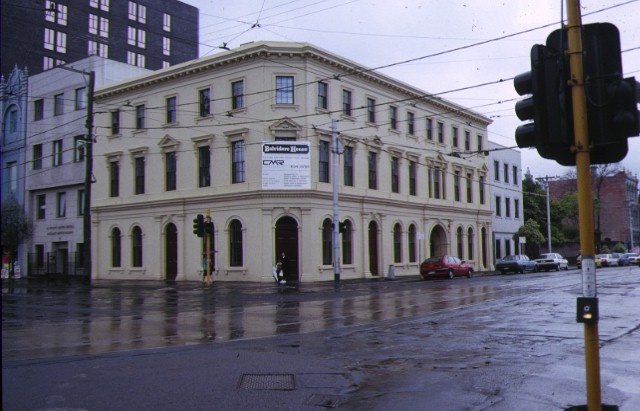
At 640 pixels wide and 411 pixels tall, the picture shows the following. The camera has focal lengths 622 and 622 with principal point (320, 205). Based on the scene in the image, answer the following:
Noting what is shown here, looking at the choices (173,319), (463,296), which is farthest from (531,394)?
(463,296)

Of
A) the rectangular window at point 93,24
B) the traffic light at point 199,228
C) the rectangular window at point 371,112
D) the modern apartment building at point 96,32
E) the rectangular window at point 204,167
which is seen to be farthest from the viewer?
the rectangular window at point 93,24

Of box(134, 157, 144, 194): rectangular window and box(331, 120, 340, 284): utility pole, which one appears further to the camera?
box(134, 157, 144, 194): rectangular window

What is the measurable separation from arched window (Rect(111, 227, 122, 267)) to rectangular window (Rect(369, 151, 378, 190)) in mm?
17220

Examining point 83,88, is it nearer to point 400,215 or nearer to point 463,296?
point 400,215

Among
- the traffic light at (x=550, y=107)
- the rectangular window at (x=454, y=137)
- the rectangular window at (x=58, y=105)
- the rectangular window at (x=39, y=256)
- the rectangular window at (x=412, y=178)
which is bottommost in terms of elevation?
the rectangular window at (x=39, y=256)

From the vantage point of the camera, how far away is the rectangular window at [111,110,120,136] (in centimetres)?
4231

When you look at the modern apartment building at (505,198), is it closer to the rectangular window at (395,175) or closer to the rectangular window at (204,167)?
the rectangular window at (395,175)

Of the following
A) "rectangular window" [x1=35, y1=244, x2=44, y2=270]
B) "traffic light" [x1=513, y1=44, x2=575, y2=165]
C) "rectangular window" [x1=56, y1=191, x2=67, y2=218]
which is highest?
"rectangular window" [x1=56, y1=191, x2=67, y2=218]

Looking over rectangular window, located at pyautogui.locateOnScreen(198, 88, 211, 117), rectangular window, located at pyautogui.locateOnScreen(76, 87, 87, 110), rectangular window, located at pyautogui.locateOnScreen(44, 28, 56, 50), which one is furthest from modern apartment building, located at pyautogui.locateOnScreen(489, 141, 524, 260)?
rectangular window, located at pyautogui.locateOnScreen(44, 28, 56, 50)

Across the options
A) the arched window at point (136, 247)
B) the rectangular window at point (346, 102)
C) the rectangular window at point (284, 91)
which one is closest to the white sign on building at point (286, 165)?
the rectangular window at point (284, 91)

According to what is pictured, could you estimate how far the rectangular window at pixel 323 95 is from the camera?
1427 inches

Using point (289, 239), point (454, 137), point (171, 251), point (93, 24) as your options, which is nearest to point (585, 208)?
point (289, 239)

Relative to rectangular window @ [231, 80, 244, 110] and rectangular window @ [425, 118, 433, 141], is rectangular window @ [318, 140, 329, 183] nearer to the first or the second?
rectangular window @ [231, 80, 244, 110]

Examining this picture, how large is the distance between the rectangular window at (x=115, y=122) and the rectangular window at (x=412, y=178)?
20.4m
